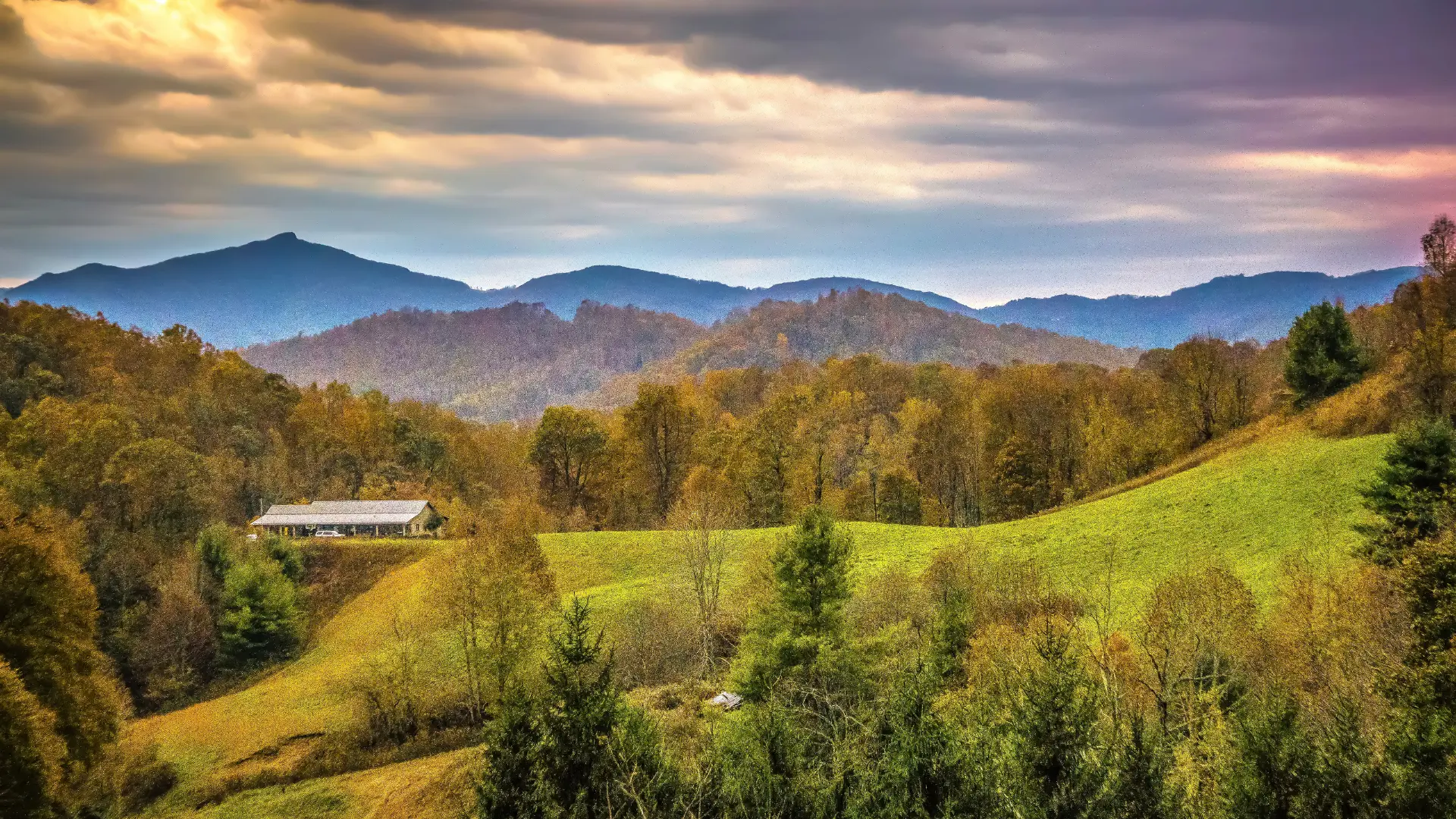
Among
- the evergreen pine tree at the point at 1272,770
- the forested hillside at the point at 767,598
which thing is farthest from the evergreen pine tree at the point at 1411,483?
the evergreen pine tree at the point at 1272,770

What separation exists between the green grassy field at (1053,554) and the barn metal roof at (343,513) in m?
12.2

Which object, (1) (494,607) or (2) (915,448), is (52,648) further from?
(2) (915,448)

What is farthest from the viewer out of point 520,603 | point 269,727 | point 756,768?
point 269,727

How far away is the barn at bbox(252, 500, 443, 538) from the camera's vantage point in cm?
6725

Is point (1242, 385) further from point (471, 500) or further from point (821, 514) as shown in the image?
point (471, 500)

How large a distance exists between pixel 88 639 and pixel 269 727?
8762mm

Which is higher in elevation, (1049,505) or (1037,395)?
(1037,395)

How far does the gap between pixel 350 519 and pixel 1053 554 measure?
5178 cm

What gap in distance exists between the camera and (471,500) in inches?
3287

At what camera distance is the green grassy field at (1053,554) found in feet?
125

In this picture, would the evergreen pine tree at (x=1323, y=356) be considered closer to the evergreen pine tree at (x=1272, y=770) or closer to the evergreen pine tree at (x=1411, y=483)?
the evergreen pine tree at (x=1411, y=483)

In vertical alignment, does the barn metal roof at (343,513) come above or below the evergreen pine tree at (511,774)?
above

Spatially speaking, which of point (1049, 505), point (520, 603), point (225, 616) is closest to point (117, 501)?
point (225, 616)

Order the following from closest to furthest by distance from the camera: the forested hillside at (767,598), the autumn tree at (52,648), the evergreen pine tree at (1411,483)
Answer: the forested hillside at (767,598)
the evergreen pine tree at (1411,483)
the autumn tree at (52,648)
